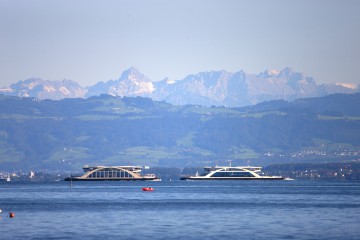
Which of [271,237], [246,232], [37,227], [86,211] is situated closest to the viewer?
[271,237]

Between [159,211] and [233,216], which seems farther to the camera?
[159,211]

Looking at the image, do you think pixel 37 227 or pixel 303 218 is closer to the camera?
pixel 37 227

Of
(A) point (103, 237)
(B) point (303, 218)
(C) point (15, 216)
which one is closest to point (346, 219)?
(B) point (303, 218)

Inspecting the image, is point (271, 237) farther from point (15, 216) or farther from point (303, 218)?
point (15, 216)

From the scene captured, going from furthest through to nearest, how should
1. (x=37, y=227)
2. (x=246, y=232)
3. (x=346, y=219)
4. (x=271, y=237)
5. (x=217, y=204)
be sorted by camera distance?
(x=217, y=204) < (x=346, y=219) < (x=37, y=227) < (x=246, y=232) < (x=271, y=237)

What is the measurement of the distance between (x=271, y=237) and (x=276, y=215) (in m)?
28.5

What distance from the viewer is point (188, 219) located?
107062 mm

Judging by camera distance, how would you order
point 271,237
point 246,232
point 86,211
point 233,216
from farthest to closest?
point 86,211, point 233,216, point 246,232, point 271,237

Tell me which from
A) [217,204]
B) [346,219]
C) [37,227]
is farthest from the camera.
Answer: [217,204]

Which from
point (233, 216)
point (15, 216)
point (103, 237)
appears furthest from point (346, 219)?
point (15, 216)

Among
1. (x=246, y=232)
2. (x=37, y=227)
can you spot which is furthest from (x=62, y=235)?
(x=246, y=232)

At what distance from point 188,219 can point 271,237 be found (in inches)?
935

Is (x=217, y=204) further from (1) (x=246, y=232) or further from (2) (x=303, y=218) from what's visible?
(1) (x=246, y=232)

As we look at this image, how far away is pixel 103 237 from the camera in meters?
85.9
